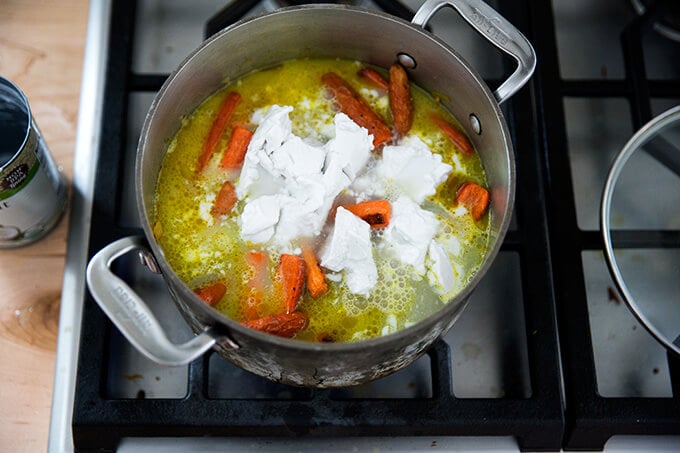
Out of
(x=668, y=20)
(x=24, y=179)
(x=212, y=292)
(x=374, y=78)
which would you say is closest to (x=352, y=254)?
(x=212, y=292)

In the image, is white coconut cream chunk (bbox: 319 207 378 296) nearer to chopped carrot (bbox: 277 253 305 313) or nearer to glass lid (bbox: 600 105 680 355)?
chopped carrot (bbox: 277 253 305 313)

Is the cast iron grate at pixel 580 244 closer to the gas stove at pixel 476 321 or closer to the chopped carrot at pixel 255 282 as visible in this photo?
the gas stove at pixel 476 321

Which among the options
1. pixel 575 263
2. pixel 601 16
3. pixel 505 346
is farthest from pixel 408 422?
pixel 601 16

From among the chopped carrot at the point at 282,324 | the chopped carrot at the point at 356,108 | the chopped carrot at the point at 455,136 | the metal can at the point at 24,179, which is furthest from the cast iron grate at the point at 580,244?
the metal can at the point at 24,179

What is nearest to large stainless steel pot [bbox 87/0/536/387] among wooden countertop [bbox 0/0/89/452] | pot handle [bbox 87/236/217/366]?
pot handle [bbox 87/236/217/366]

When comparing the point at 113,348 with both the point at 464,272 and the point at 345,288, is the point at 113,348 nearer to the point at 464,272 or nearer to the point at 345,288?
the point at 345,288

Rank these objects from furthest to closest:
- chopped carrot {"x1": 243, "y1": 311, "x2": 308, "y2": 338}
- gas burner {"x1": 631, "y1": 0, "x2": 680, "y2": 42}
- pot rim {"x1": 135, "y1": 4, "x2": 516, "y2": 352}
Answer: gas burner {"x1": 631, "y1": 0, "x2": 680, "y2": 42}, chopped carrot {"x1": 243, "y1": 311, "x2": 308, "y2": 338}, pot rim {"x1": 135, "y1": 4, "x2": 516, "y2": 352}
